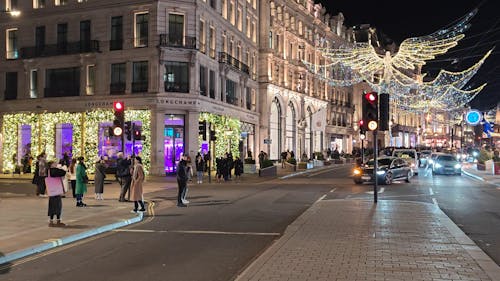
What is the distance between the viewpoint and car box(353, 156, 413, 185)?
27.3 metres

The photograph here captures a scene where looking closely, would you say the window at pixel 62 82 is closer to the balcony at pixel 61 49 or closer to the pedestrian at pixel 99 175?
the balcony at pixel 61 49

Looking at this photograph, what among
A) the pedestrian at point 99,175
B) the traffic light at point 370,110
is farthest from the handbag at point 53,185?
the traffic light at point 370,110

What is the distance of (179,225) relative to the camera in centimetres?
1363

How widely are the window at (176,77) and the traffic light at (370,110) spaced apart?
77.0 ft

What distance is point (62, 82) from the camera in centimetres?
4066

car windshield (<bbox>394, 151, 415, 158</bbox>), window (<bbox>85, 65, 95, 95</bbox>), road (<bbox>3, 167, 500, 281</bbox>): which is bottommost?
road (<bbox>3, 167, 500, 281</bbox>)

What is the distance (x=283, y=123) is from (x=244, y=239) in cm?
5017

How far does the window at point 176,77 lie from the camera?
37.7 metres

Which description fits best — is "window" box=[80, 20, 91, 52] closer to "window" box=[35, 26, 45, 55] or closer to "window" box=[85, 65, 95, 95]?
"window" box=[85, 65, 95, 95]

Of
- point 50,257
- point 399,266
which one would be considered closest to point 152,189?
point 50,257

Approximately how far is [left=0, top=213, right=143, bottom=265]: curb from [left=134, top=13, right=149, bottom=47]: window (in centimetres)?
2574

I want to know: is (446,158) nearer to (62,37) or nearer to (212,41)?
(212,41)

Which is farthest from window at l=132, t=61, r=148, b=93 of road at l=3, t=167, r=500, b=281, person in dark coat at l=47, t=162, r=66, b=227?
person in dark coat at l=47, t=162, r=66, b=227

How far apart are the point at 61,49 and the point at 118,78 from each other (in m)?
5.93
